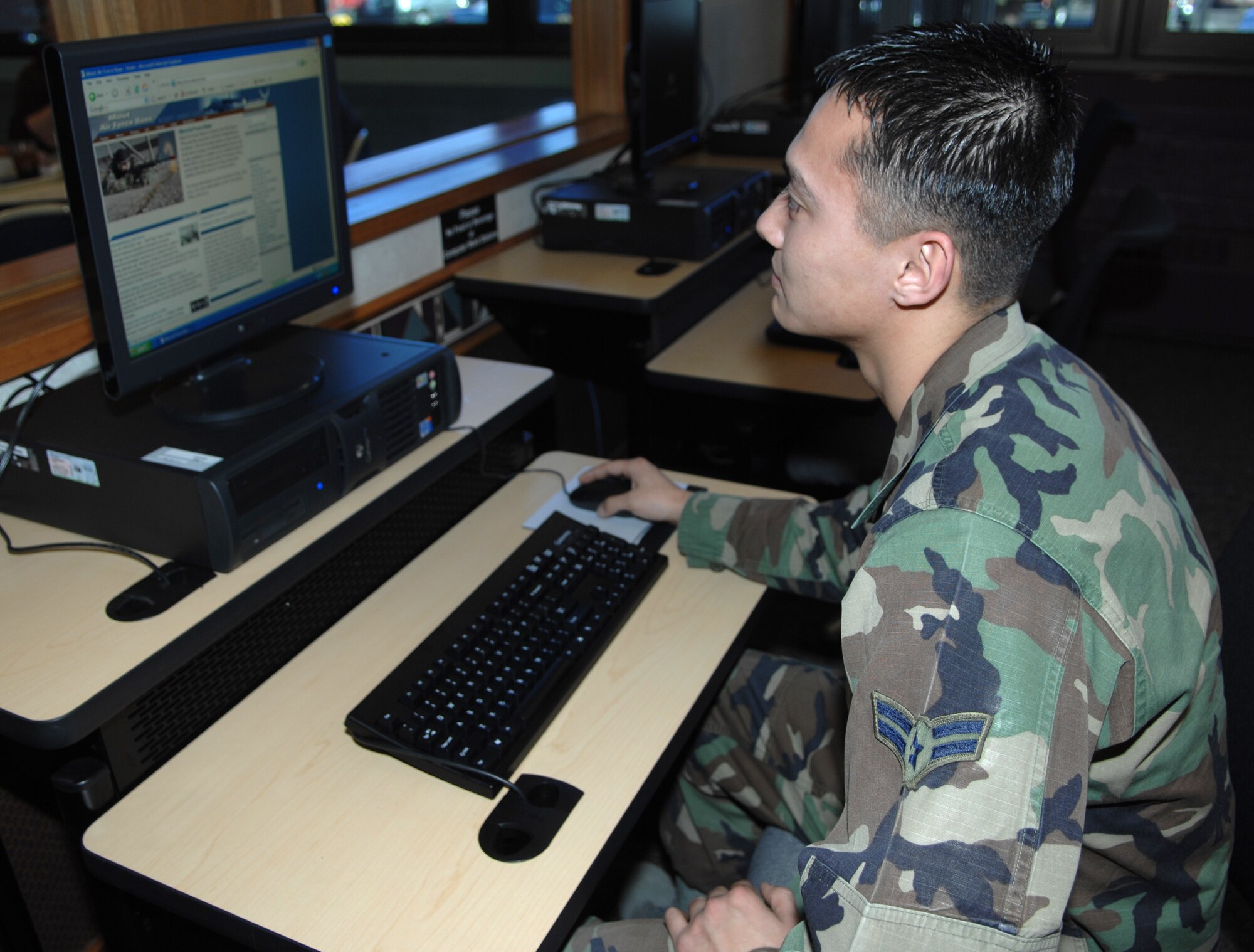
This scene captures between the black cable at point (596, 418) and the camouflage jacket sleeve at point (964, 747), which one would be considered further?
the black cable at point (596, 418)

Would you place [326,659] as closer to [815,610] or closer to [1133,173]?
[815,610]

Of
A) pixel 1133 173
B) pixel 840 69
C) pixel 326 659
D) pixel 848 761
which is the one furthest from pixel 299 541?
pixel 1133 173

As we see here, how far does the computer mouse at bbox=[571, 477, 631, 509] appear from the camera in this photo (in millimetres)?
1383

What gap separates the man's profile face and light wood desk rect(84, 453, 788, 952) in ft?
1.26

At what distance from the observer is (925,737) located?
2.31 feet

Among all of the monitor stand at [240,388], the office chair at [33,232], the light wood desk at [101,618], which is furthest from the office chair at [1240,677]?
the office chair at [33,232]

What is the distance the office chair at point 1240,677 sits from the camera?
3.24ft

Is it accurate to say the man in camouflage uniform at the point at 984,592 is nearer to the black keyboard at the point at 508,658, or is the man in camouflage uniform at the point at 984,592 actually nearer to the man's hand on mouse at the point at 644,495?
the black keyboard at the point at 508,658

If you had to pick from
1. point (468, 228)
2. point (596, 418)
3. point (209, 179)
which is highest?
point (209, 179)

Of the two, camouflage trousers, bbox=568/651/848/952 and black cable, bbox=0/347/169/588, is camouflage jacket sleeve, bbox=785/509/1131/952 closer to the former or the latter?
camouflage trousers, bbox=568/651/848/952

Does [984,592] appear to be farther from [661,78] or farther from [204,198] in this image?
[661,78]

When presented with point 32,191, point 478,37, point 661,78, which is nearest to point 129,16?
point 661,78

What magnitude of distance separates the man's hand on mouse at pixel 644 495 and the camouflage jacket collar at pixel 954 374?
0.39 metres

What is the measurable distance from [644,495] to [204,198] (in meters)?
0.63
